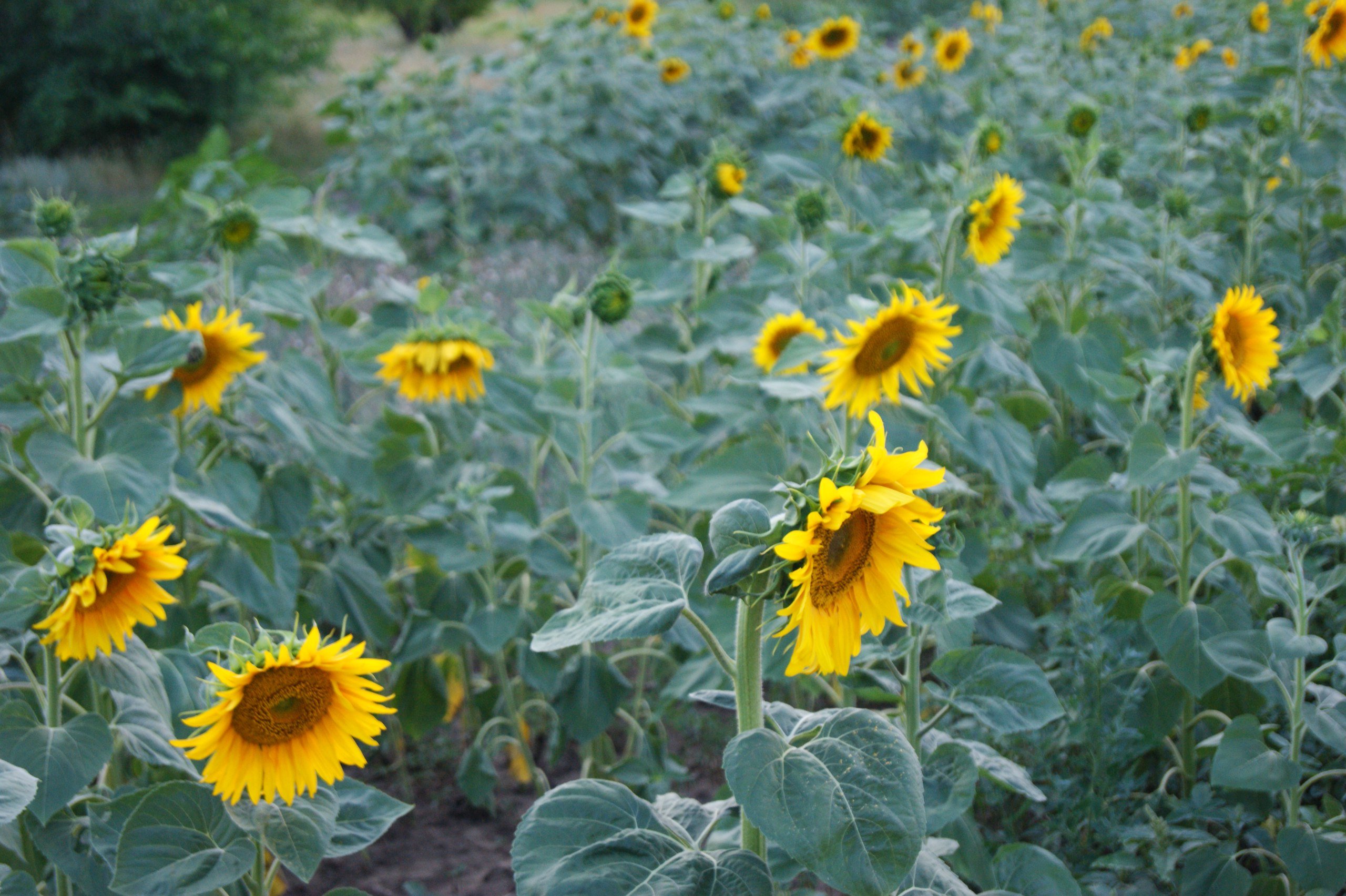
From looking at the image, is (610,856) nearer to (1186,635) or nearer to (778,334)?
(1186,635)

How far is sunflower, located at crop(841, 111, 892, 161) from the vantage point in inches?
109

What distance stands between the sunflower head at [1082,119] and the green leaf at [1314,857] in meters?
2.01

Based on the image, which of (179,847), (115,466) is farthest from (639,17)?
(179,847)

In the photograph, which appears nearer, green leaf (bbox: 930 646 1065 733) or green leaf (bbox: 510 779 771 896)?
green leaf (bbox: 510 779 771 896)

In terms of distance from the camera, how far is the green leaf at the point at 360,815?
1.27 metres

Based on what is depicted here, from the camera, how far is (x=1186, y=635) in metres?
1.73

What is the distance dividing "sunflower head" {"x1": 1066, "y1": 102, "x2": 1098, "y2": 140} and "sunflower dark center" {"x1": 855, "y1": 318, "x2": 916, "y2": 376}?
4.96 ft

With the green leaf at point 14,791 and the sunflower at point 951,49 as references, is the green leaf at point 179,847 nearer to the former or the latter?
the green leaf at point 14,791

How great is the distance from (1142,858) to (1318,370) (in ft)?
3.76

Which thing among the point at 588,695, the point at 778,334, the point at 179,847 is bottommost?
the point at 588,695

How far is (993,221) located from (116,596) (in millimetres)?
1764

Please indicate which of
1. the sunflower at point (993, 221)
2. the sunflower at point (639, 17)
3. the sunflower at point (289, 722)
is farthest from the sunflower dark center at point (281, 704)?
the sunflower at point (639, 17)

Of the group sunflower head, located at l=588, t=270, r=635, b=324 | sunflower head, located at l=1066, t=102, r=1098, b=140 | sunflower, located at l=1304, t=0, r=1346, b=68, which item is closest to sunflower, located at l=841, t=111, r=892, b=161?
sunflower head, located at l=1066, t=102, r=1098, b=140

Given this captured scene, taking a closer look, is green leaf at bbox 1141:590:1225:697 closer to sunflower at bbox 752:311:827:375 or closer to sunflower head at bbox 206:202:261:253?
sunflower at bbox 752:311:827:375
